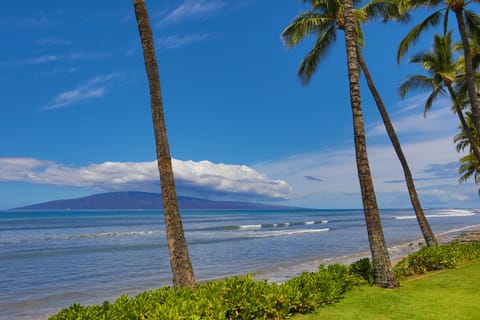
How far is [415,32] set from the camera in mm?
17000

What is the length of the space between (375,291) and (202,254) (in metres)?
17.0

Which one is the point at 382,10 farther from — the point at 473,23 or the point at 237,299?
the point at 237,299

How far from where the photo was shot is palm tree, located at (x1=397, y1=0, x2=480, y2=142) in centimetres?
1441

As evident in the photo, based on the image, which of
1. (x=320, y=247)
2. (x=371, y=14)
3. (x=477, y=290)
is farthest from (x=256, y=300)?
(x=320, y=247)

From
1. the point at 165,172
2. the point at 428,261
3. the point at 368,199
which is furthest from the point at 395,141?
the point at 165,172

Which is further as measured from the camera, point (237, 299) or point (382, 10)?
point (382, 10)

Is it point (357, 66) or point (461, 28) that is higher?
point (461, 28)

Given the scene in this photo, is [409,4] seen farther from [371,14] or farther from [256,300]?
[256,300]

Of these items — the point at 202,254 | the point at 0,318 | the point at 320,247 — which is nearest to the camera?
the point at 0,318

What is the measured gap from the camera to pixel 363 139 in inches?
364

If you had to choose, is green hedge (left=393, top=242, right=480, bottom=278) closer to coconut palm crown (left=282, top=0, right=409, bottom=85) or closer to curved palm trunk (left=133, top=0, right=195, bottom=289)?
curved palm trunk (left=133, top=0, right=195, bottom=289)

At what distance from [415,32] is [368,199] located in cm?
1172

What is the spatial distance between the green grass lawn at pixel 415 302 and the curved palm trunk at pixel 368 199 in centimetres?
43

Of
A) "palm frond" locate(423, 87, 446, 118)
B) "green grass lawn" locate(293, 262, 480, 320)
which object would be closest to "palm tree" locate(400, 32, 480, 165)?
"palm frond" locate(423, 87, 446, 118)
